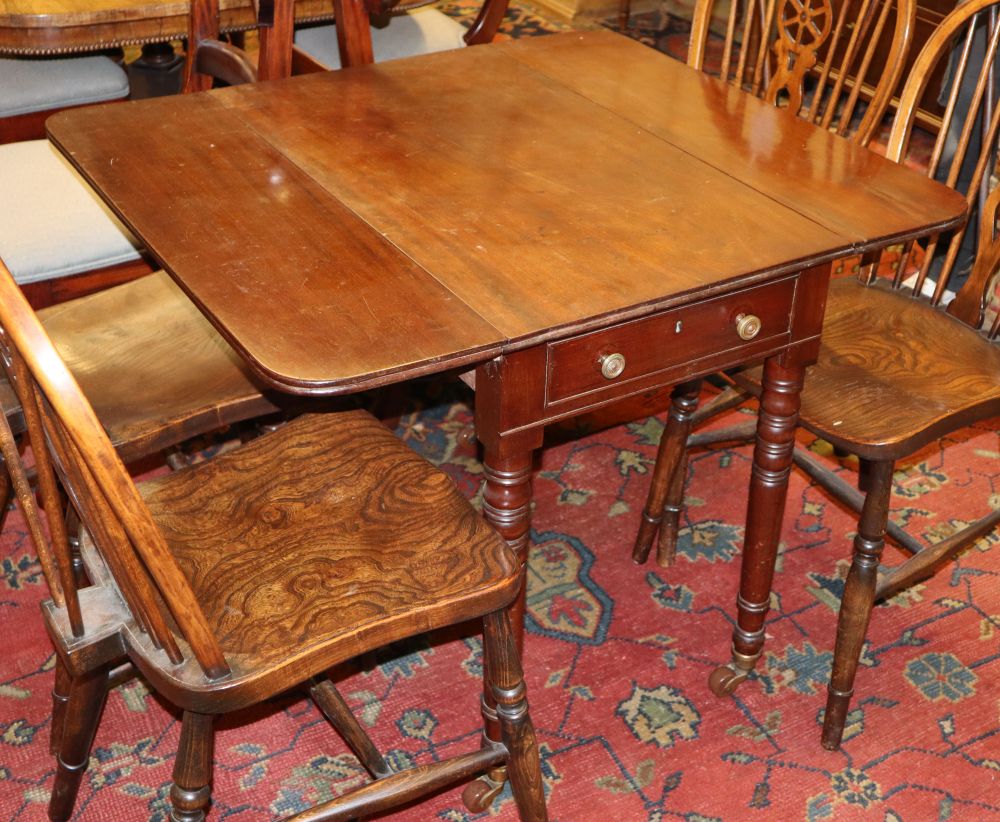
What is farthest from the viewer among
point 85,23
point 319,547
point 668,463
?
point 85,23

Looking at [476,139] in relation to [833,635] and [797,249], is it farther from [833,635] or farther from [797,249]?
[833,635]

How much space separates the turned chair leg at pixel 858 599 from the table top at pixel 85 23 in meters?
1.68

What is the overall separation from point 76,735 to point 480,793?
1.98 ft

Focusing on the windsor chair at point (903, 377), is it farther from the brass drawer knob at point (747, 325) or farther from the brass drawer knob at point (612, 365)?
the brass drawer knob at point (612, 365)

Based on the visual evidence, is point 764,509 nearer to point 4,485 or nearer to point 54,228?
point 4,485

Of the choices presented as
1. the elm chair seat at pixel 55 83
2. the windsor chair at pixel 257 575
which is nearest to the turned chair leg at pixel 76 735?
the windsor chair at pixel 257 575

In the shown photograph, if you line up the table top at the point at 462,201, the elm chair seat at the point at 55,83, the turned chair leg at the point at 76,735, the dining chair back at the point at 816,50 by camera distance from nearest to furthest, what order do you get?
1. the table top at the point at 462,201
2. the turned chair leg at the point at 76,735
3. the dining chair back at the point at 816,50
4. the elm chair seat at the point at 55,83

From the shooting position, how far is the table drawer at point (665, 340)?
1489mm

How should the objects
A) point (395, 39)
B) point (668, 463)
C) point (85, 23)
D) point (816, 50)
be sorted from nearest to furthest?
1. point (816, 50)
2. point (668, 463)
3. point (85, 23)
4. point (395, 39)

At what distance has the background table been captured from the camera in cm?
143

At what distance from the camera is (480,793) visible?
1867 millimetres

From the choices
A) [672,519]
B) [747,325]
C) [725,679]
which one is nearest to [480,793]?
[725,679]

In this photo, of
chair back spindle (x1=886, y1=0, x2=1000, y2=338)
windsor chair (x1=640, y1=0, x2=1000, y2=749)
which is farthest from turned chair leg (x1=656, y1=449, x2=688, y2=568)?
chair back spindle (x1=886, y1=0, x2=1000, y2=338)

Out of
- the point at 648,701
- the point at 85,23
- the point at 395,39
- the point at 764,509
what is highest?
the point at 85,23
